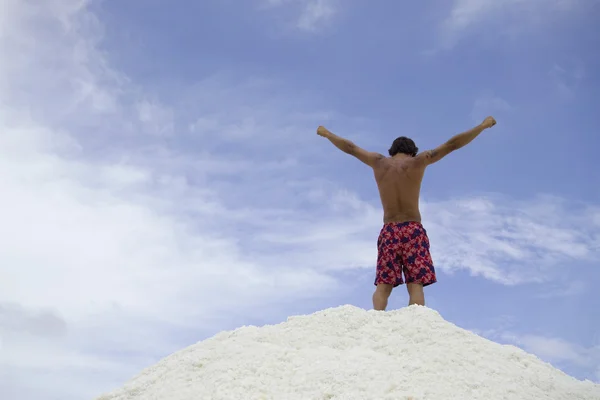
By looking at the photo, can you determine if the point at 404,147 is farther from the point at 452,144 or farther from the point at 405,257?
the point at 405,257

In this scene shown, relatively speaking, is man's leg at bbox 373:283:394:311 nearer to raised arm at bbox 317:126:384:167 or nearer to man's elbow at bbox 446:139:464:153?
raised arm at bbox 317:126:384:167

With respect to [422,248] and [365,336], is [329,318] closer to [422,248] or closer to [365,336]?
[365,336]

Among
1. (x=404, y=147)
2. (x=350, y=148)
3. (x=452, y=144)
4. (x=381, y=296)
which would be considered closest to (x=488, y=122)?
(x=452, y=144)

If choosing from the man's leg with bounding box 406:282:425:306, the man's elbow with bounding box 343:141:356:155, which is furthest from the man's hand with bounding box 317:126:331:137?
the man's leg with bounding box 406:282:425:306

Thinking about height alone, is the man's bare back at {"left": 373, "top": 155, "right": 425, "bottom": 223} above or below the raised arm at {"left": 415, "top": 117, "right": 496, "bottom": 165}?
below

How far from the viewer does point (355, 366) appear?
573 cm

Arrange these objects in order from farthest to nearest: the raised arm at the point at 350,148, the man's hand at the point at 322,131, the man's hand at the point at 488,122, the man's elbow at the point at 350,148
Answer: the man's hand at the point at 322,131
the man's elbow at the point at 350,148
the raised arm at the point at 350,148
the man's hand at the point at 488,122

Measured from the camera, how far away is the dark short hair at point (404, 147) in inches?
330

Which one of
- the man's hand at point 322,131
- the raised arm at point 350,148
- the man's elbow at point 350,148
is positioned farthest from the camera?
the man's hand at point 322,131

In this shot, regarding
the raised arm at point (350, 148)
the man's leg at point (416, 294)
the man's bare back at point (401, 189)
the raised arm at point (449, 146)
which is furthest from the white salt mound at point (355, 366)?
the raised arm at point (350, 148)

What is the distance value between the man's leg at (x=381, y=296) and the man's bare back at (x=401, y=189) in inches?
32.7

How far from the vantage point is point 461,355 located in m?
6.17

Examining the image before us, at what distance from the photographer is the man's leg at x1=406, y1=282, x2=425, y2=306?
7.70m

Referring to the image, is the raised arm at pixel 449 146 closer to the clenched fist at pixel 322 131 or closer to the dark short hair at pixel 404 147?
the dark short hair at pixel 404 147
